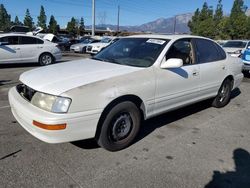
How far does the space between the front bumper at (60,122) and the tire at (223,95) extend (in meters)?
3.43

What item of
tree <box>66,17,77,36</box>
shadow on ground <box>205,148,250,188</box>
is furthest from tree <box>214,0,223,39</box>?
shadow on ground <box>205,148,250,188</box>

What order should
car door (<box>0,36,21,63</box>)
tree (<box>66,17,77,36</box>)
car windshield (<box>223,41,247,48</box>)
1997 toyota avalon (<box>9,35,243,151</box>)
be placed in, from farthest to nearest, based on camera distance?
tree (<box>66,17,77,36</box>) → car windshield (<box>223,41,247,48</box>) → car door (<box>0,36,21,63</box>) → 1997 toyota avalon (<box>9,35,243,151</box>)

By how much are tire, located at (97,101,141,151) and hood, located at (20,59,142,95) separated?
18.5 inches

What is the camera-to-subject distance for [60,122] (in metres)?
3.00

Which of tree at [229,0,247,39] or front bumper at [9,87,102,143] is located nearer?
front bumper at [9,87,102,143]

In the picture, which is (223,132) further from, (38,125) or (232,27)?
(232,27)

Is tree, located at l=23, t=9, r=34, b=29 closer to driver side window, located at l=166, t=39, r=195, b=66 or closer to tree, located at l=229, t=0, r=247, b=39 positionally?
tree, located at l=229, t=0, r=247, b=39

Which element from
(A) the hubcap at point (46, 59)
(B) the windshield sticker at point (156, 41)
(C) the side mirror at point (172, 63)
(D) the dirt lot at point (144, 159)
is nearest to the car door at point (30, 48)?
(A) the hubcap at point (46, 59)

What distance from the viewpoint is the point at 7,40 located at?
34.5 ft

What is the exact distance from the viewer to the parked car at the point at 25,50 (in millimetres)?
10391

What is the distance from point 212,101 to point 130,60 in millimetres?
2636

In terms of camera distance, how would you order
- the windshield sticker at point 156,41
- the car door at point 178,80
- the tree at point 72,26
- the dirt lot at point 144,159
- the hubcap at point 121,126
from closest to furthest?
the dirt lot at point 144,159 → the hubcap at point 121,126 → the car door at point 178,80 → the windshield sticker at point 156,41 → the tree at point 72,26

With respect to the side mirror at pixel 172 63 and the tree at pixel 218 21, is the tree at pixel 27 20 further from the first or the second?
the side mirror at pixel 172 63

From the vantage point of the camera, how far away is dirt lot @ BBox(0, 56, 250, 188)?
9.75 ft
